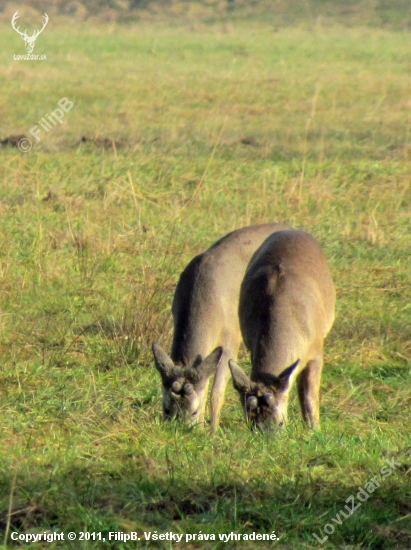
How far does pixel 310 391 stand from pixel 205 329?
34.3 inches

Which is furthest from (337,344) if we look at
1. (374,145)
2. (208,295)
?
(374,145)

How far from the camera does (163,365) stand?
5523 mm

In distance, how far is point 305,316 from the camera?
5.70m

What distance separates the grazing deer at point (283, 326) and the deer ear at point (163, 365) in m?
0.47

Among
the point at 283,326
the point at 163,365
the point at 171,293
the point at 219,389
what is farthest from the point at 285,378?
the point at 171,293

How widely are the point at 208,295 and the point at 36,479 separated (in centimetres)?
241

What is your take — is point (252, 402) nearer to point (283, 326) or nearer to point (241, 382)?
point (241, 382)

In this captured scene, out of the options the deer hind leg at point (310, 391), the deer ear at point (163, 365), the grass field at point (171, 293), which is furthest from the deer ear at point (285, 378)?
the deer ear at point (163, 365)

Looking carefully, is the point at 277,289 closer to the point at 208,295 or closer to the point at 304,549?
the point at 208,295

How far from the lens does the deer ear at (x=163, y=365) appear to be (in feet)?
18.1

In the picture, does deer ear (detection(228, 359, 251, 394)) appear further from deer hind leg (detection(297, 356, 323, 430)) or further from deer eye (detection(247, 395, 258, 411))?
deer hind leg (detection(297, 356, 323, 430))

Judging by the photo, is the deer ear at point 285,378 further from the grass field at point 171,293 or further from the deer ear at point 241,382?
the grass field at point 171,293

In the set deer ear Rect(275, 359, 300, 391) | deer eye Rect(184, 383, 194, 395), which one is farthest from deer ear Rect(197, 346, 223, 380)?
deer ear Rect(275, 359, 300, 391)

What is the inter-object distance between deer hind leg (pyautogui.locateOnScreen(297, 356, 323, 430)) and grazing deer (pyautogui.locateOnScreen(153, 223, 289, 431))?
55 centimetres
